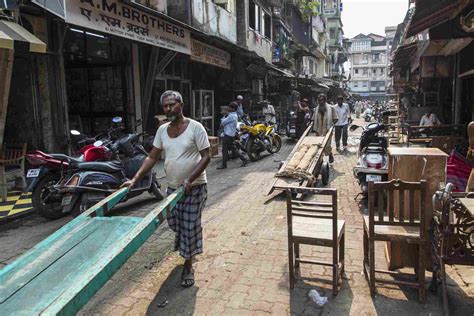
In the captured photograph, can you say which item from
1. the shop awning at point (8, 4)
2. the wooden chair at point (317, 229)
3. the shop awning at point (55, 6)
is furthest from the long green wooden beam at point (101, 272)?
the shop awning at point (8, 4)

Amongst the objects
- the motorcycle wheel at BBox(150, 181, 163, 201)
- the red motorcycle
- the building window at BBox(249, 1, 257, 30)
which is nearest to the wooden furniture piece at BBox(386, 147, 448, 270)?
the motorcycle wheel at BBox(150, 181, 163, 201)

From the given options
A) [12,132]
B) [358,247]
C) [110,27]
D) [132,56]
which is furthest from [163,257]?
[132,56]

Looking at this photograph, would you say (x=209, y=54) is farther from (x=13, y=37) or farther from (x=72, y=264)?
(x=72, y=264)

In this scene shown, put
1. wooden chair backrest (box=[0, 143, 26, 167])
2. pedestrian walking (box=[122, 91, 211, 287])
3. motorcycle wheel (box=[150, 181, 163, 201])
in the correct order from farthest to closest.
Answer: motorcycle wheel (box=[150, 181, 163, 201]) → wooden chair backrest (box=[0, 143, 26, 167]) → pedestrian walking (box=[122, 91, 211, 287])

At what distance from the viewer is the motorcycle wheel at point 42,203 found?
18.8 feet

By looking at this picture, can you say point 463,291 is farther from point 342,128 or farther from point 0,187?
point 342,128

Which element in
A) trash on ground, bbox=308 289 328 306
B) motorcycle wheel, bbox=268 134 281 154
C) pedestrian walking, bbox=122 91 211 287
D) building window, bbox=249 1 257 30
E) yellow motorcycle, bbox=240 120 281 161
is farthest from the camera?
building window, bbox=249 1 257 30

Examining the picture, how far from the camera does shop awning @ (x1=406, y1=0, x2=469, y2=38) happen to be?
18.1 ft

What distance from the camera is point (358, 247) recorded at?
462cm

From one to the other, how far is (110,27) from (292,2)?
893 inches

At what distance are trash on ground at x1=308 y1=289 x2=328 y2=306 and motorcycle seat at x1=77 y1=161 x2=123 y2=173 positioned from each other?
3730 millimetres

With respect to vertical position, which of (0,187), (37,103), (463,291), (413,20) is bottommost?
(463,291)

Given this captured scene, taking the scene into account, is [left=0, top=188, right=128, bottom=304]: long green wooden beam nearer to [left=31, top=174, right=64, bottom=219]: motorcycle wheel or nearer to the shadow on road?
the shadow on road

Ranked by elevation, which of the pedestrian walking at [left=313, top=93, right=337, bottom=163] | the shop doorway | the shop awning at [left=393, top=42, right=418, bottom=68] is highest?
the shop awning at [left=393, top=42, right=418, bottom=68]
